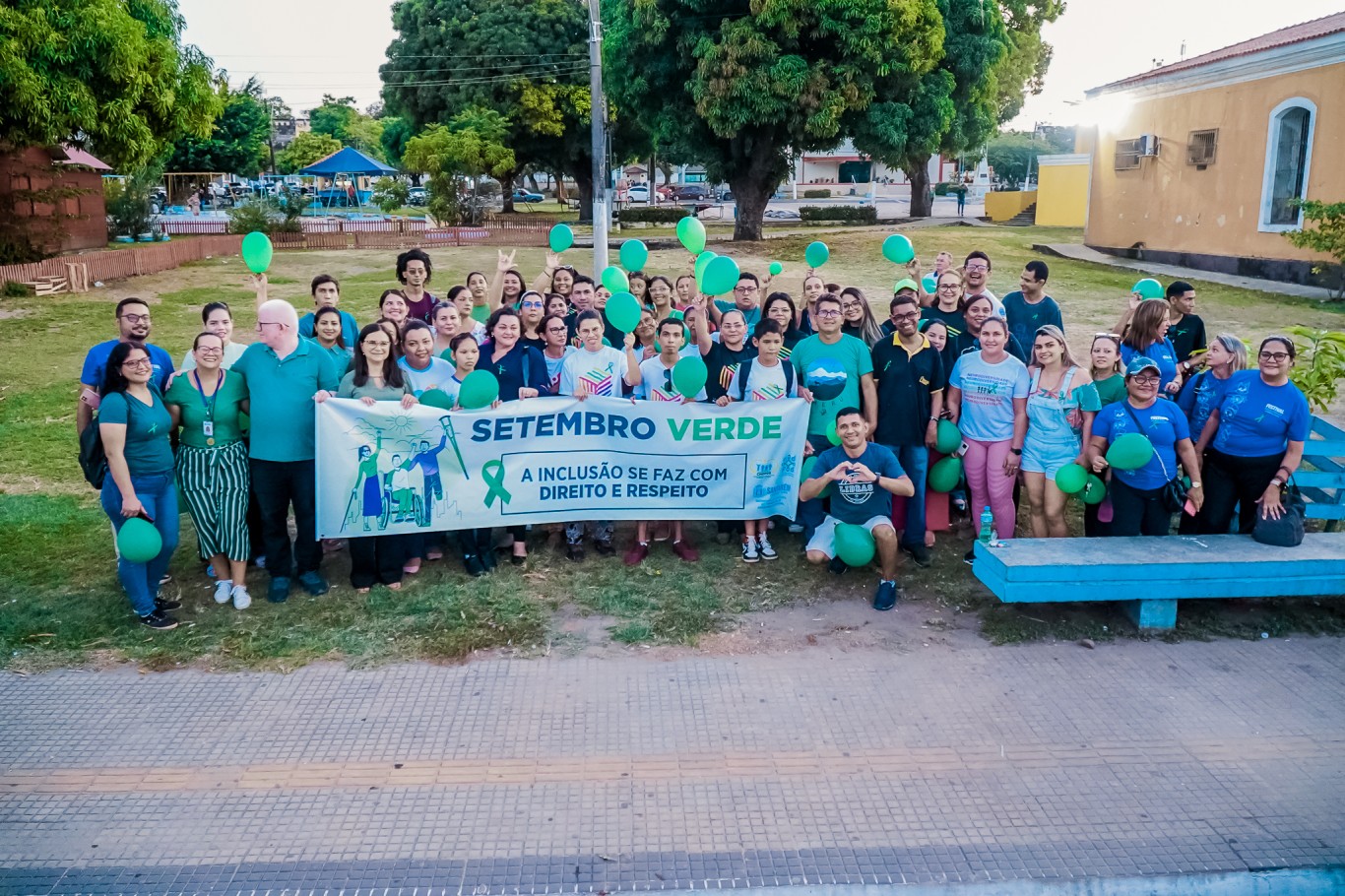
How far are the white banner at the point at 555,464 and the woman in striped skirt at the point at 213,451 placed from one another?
48cm

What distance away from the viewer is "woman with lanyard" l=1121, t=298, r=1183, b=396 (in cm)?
671

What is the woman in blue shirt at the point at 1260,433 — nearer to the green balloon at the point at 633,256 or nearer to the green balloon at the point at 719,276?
the green balloon at the point at 719,276

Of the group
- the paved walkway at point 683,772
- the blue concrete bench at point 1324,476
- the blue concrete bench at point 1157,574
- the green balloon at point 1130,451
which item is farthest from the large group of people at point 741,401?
the paved walkway at point 683,772

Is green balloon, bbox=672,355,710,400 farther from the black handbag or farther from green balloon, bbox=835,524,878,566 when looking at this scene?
the black handbag

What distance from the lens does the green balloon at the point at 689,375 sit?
21.0ft

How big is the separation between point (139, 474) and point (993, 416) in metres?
5.04

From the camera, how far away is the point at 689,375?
6.43m

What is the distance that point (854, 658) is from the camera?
5.51 m

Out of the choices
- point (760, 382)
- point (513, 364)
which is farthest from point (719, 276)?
point (513, 364)

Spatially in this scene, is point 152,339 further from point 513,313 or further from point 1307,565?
point 1307,565

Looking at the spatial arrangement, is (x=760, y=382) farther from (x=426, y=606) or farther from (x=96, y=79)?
(x=96, y=79)

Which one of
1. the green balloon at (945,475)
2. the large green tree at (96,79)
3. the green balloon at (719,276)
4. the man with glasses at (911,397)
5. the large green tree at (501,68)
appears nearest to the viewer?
the man with glasses at (911,397)

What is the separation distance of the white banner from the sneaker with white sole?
0.20 m

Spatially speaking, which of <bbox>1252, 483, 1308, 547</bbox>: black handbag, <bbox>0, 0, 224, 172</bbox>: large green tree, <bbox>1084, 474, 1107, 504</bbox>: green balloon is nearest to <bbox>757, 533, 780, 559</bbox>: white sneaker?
<bbox>1084, 474, 1107, 504</bbox>: green balloon
